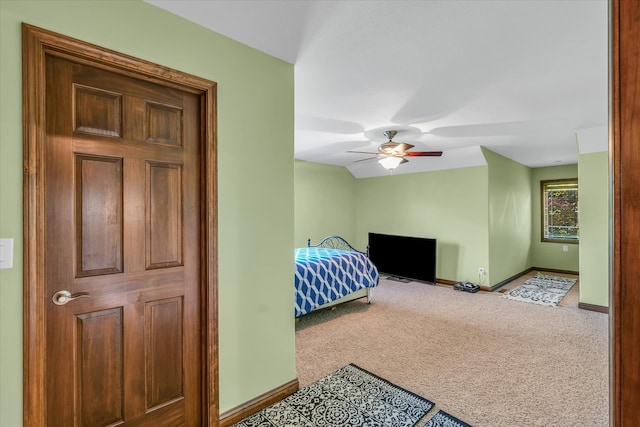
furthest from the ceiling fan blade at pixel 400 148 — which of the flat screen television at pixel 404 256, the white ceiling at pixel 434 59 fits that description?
the flat screen television at pixel 404 256

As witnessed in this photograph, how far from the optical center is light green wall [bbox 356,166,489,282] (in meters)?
5.32

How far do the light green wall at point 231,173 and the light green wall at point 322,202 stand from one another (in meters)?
3.93

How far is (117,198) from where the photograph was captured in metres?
1.56

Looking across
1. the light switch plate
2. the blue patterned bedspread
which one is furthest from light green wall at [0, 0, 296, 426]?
the blue patterned bedspread

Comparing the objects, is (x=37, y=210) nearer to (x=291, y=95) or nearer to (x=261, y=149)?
(x=261, y=149)

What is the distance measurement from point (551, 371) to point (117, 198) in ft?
11.5

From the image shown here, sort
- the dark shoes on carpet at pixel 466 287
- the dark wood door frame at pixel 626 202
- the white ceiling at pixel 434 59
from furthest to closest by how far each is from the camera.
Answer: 1. the dark shoes on carpet at pixel 466 287
2. the white ceiling at pixel 434 59
3. the dark wood door frame at pixel 626 202

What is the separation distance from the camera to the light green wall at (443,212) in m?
5.32

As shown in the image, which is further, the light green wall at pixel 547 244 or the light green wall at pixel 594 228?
the light green wall at pixel 547 244

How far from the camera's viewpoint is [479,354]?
287 centimetres

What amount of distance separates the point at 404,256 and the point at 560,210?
12.6ft

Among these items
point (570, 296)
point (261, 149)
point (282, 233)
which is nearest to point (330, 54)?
point (261, 149)

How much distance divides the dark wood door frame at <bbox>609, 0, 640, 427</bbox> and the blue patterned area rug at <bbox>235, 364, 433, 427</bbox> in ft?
5.08

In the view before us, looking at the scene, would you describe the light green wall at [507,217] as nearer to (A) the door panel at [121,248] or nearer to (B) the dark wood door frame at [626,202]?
(B) the dark wood door frame at [626,202]
